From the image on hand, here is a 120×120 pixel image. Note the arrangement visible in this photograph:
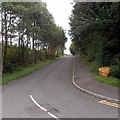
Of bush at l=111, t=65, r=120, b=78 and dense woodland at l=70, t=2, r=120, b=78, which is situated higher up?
dense woodland at l=70, t=2, r=120, b=78

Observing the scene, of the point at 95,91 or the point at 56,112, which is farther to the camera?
the point at 95,91

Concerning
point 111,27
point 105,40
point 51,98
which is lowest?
point 51,98

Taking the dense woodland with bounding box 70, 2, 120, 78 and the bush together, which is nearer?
the bush

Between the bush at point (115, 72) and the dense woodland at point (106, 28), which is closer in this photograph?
the bush at point (115, 72)

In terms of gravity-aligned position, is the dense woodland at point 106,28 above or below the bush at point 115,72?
above

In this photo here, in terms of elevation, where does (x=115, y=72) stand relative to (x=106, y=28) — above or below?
below

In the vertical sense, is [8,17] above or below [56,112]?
above

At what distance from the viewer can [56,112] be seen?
713 centimetres

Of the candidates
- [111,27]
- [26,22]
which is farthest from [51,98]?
[26,22]

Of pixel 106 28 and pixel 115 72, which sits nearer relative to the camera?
pixel 115 72

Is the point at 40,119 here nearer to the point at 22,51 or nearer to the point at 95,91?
the point at 95,91

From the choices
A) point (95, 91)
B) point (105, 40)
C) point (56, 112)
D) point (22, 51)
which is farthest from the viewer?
point (22, 51)

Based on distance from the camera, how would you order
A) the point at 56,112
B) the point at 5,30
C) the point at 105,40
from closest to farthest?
the point at 56,112
the point at 105,40
the point at 5,30

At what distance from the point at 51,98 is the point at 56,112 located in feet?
8.04
